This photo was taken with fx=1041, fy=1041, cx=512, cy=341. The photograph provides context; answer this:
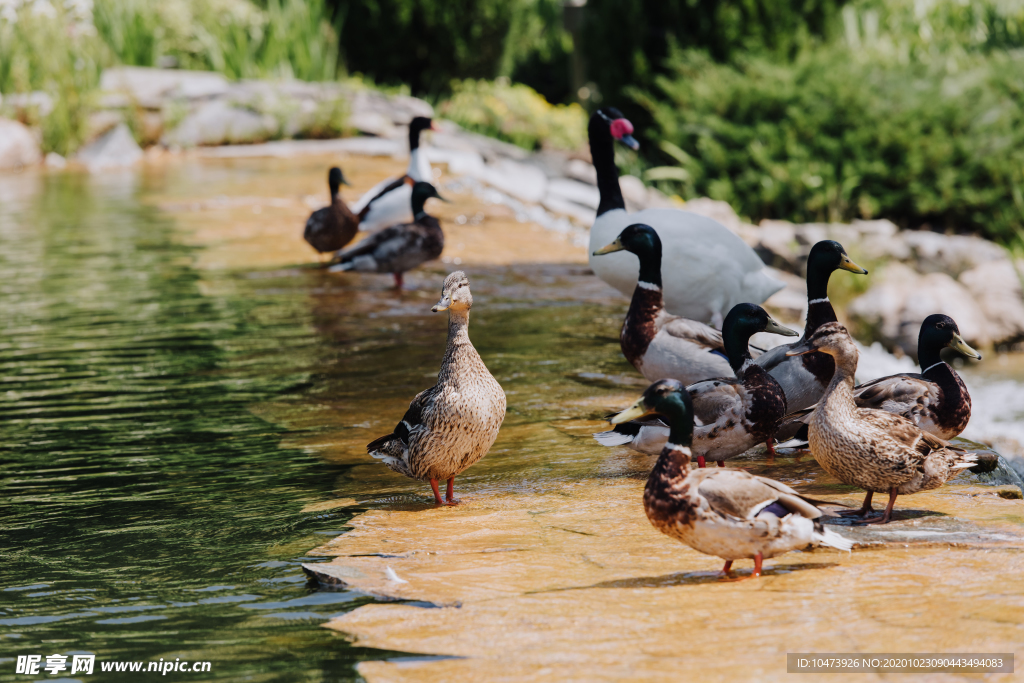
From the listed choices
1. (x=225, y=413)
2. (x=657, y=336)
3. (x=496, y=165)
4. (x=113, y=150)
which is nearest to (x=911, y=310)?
(x=657, y=336)

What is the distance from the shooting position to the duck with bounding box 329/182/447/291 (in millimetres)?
9141

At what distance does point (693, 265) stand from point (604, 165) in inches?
56.9

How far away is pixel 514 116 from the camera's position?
21156 millimetres

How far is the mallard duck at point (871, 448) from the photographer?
3.88 m

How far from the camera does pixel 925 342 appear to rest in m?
4.81

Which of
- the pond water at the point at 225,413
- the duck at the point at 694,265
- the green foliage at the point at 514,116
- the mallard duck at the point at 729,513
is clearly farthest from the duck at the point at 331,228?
the green foliage at the point at 514,116

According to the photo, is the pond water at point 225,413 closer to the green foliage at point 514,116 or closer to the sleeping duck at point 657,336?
the sleeping duck at point 657,336

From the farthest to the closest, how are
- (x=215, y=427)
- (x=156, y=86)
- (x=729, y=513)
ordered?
(x=156, y=86) < (x=215, y=427) < (x=729, y=513)

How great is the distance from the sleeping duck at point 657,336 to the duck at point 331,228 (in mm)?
4573

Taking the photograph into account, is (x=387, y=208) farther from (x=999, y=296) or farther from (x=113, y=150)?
(x=113, y=150)

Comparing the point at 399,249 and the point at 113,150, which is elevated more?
the point at 113,150

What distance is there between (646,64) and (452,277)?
1136cm

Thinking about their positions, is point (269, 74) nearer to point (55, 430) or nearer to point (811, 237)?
point (811, 237)

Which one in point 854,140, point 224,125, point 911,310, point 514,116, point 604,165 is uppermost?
point 514,116
